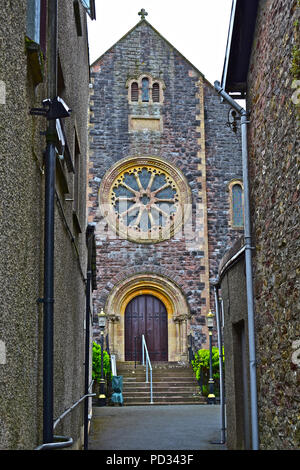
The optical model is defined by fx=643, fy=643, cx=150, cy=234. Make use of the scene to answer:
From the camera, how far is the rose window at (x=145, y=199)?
73.6 feet

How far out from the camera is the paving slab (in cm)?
979

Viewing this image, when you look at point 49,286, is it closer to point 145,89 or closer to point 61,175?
point 61,175

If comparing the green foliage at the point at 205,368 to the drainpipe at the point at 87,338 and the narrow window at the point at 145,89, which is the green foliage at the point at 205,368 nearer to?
the drainpipe at the point at 87,338

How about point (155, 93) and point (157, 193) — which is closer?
point (157, 193)

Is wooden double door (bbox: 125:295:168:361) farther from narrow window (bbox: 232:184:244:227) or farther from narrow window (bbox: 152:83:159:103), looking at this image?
narrow window (bbox: 152:83:159:103)

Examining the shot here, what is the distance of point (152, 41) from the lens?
24.2 meters

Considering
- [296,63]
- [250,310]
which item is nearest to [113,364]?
[250,310]

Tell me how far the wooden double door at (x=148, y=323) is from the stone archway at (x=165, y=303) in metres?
0.33

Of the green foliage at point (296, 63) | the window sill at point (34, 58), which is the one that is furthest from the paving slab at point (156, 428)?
the window sill at point (34, 58)

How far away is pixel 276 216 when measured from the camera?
603 cm

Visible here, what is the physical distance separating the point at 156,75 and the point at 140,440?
16355 millimetres

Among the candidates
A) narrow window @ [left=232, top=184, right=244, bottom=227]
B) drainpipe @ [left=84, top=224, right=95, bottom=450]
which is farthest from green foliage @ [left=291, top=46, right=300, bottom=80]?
narrow window @ [left=232, top=184, right=244, bottom=227]

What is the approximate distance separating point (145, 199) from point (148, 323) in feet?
14.4

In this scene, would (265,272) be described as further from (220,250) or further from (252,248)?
(220,250)
